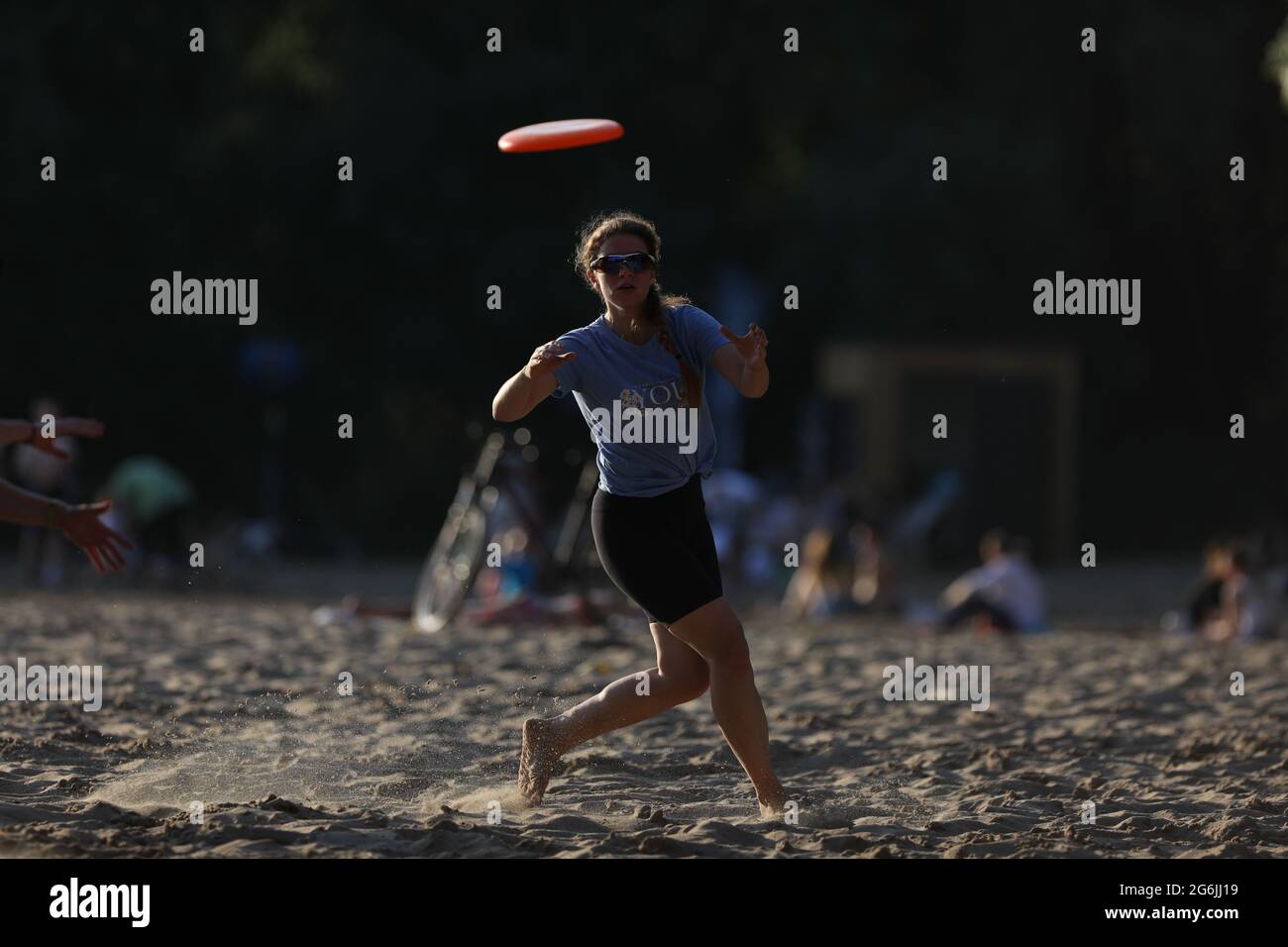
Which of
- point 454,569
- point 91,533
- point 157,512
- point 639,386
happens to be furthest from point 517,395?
point 157,512

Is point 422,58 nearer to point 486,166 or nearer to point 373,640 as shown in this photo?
point 486,166

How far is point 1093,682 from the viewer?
10.4m

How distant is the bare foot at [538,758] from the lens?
6270 mm

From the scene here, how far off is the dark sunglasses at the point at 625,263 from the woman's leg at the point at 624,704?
3.50 ft

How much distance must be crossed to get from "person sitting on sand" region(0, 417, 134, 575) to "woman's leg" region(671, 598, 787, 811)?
1711 millimetres

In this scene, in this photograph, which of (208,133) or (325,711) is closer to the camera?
(325,711)

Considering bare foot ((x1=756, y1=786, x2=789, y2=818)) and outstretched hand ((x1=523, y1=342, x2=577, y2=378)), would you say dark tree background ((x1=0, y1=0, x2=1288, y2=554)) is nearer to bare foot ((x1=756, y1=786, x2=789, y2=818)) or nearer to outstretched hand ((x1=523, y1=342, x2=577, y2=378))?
bare foot ((x1=756, y1=786, x2=789, y2=818))

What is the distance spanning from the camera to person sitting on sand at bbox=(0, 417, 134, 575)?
600 centimetres

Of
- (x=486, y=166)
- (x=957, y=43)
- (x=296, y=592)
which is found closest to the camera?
(x=296, y=592)

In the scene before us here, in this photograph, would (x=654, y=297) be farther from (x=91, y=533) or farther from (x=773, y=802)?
(x=91, y=533)

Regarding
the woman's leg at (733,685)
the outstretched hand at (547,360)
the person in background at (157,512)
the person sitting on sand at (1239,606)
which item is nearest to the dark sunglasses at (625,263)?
the outstretched hand at (547,360)

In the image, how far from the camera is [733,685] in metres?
5.90
